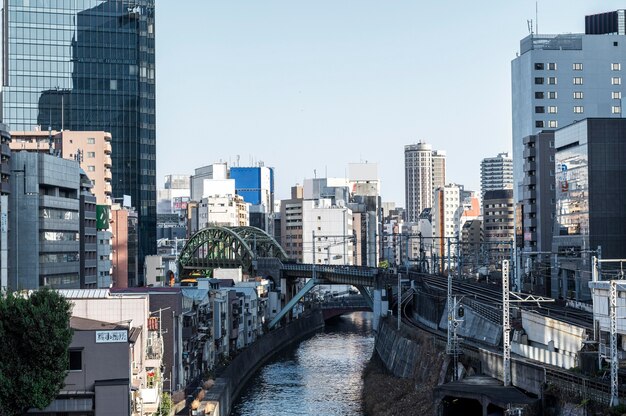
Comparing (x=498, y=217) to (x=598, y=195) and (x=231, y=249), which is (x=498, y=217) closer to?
(x=231, y=249)

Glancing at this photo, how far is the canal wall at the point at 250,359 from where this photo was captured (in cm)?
4453

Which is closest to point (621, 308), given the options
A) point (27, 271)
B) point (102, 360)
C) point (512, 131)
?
point (102, 360)

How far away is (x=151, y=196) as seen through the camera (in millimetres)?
→ 97750

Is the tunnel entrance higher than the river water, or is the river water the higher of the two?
the tunnel entrance

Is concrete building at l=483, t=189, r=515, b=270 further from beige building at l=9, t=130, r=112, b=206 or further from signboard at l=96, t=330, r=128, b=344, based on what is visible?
signboard at l=96, t=330, r=128, b=344

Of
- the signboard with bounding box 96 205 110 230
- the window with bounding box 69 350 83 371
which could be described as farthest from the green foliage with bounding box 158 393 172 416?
the signboard with bounding box 96 205 110 230

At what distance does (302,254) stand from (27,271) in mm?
95327

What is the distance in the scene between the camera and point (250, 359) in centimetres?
6638

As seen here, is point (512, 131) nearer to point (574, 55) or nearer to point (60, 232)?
point (574, 55)

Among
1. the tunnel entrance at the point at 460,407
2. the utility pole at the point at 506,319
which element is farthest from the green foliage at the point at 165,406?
the utility pole at the point at 506,319

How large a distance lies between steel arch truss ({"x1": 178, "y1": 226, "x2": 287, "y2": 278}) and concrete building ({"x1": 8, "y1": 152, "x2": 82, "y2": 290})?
4716cm

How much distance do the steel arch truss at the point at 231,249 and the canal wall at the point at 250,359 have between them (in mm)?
9265

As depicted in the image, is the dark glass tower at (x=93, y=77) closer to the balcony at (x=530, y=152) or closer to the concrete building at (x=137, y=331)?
the balcony at (x=530, y=152)

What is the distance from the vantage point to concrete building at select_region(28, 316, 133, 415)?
30297 mm
